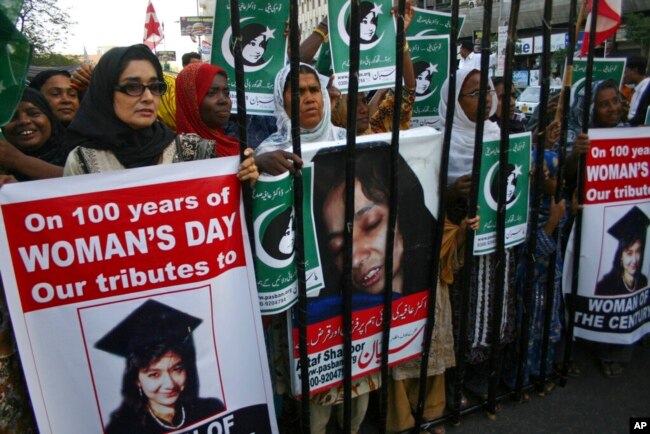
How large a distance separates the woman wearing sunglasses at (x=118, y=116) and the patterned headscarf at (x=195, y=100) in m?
0.83

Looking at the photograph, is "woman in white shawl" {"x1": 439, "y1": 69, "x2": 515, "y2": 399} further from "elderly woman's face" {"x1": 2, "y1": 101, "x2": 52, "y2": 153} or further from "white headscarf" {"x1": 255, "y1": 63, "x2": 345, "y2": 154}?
"elderly woman's face" {"x1": 2, "y1": 101, "x2": 52, "y2": 153}

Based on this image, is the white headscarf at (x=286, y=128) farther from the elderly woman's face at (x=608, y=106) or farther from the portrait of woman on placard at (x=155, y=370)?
the elderly woman's face at (x=608, y=106)

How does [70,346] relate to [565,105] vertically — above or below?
below

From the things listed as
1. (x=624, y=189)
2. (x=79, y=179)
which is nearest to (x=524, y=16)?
(x=624, y=189)

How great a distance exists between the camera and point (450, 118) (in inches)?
79.7

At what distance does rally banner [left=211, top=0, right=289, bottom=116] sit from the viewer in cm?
251

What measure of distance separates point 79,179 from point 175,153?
16.1 inches

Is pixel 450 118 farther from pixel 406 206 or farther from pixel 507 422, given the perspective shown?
pixel 507 422

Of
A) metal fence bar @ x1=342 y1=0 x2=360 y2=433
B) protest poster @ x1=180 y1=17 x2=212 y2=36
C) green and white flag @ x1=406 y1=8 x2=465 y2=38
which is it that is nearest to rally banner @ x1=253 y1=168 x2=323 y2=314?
metal fence bar @ x1=342 y1=0 x2=360 y2=433

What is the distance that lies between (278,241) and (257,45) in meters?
1.28

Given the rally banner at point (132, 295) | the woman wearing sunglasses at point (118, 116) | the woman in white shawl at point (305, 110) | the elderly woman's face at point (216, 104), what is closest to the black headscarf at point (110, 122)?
the woman wearing sunglasses at point (118, 116)

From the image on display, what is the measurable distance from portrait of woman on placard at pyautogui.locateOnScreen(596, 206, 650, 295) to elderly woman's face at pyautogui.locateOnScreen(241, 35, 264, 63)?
209 cm

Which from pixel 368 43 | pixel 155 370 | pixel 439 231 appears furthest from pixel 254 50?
pixel 155 370

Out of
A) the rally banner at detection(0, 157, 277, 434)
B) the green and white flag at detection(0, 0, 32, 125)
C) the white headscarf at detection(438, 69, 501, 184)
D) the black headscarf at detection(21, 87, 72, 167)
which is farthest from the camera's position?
the white headscarf at detection(438, 69, 501, 184)
